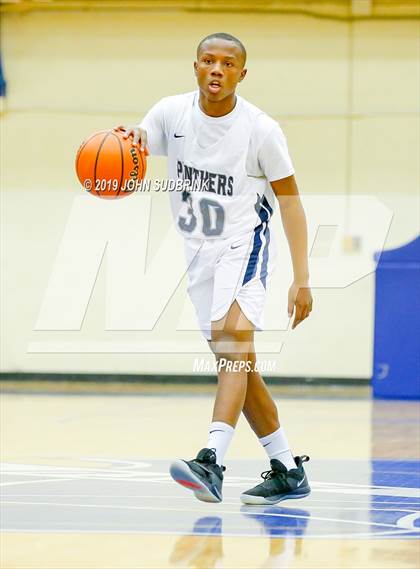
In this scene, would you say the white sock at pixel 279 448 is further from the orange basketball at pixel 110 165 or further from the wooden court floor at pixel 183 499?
the orange basketball at pixel 110 165

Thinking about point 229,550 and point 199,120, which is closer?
point 229,550

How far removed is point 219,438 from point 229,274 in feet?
2.12

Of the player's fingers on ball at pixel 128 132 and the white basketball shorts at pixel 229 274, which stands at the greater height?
the player's fingers on ball at pixel 128 132

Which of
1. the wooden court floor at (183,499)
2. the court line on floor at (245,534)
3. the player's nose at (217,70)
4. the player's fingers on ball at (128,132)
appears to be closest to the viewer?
the wooden court floor at (183,499)

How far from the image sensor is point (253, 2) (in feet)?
39.7

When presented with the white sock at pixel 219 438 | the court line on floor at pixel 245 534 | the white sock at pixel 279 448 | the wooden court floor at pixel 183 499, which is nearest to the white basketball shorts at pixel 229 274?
the white sock at pixel 219 438

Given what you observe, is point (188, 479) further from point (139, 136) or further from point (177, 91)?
point (177, 91)

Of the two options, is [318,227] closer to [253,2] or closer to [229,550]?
[253,2]

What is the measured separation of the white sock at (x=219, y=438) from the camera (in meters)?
4.69

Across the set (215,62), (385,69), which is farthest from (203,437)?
(385,69)

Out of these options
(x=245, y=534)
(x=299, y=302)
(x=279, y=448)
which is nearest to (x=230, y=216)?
(x=299, y=302)

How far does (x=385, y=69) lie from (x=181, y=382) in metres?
3.72

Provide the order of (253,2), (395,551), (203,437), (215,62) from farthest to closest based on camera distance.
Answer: (253,2), (203,437), (215,62), (395,551)

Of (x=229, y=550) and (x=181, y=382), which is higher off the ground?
(x=229, y=550)
